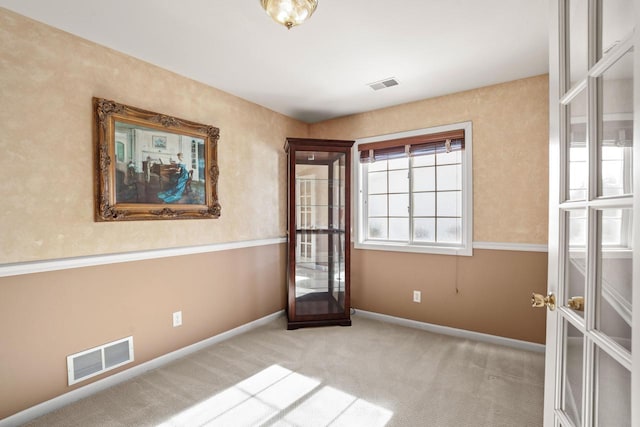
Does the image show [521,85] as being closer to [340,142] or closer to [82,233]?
[340,142]

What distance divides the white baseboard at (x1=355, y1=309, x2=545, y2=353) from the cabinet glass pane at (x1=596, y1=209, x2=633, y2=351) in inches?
95.3

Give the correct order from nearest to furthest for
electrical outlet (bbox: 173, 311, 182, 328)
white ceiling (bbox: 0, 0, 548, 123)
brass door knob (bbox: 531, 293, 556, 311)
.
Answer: brass door knob (bbox: 531, 293, 556, 311), white ceiling (bbox: 0, 0, 548, 123), electrical outlet (bbox: 173, 311, 182, 328)

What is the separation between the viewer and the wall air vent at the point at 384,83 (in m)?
2.80

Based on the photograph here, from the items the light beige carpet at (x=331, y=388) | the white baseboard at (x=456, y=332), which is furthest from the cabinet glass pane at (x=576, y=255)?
the white baseboard at (x=456, y=332)

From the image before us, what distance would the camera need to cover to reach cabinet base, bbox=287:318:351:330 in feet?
10.8

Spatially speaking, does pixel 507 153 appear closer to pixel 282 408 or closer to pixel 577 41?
pixel 577 41

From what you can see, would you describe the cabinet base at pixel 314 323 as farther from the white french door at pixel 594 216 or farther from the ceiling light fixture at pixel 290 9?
the ceiling light fixture at pixel 290 9

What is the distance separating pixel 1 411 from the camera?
5.86 feet

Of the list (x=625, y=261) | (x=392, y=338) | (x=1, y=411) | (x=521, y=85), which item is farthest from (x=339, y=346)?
(x=521, y=85)

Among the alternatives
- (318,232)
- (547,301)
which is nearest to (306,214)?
(318,232)

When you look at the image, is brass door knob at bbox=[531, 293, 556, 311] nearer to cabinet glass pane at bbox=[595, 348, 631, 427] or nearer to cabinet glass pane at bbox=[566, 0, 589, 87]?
cabinet glass pane at bbox=[595, 348, 631, 427]

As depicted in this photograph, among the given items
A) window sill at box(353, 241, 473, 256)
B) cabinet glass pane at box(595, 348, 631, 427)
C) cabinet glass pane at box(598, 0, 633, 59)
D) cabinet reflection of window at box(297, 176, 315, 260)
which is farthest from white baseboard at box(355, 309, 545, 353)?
cabinet glass pane at box(598, 0, 633, 59)

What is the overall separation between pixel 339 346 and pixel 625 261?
2501mm

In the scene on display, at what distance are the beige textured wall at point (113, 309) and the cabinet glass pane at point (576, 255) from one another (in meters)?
2.66
